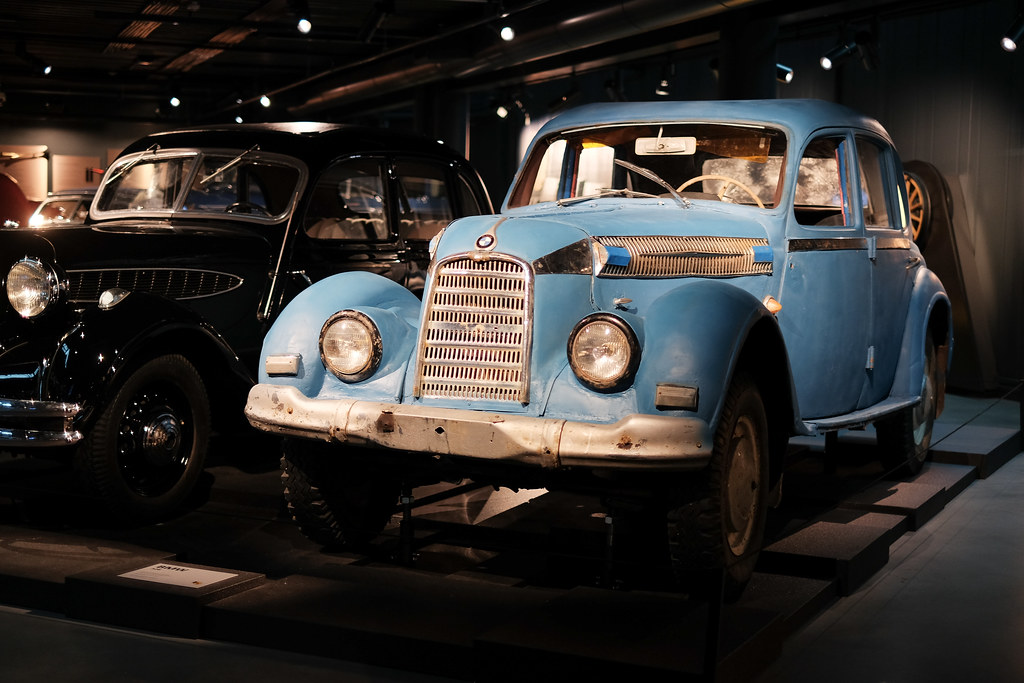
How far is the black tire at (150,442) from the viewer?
4965mm

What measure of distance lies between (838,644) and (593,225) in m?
1.64

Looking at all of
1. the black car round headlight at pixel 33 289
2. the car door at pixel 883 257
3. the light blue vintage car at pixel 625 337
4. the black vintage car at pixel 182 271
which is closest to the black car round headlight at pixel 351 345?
the light blue vintage car at pixel 625 337

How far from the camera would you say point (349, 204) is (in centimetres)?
651

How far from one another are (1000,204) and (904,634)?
756cm

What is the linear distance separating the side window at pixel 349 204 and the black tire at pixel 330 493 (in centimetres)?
182

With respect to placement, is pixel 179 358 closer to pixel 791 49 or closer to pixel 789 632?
pixel 789 632

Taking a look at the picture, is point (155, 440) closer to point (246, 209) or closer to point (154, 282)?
point (154, 282)

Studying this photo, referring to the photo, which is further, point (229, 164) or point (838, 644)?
point (229, 164)

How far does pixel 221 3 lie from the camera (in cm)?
1291

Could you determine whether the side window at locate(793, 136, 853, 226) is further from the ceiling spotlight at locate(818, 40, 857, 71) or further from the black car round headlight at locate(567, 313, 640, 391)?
the ceiling spotlight at locate(818, 40, 857, 71)

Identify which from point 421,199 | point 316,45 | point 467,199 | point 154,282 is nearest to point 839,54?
point 467,199

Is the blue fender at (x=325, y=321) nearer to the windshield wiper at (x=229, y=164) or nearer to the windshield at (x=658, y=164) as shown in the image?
the windshield at (x=658, y=164)

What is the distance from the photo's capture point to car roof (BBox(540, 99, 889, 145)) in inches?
203

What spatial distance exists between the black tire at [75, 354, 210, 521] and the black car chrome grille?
50 centimetres
